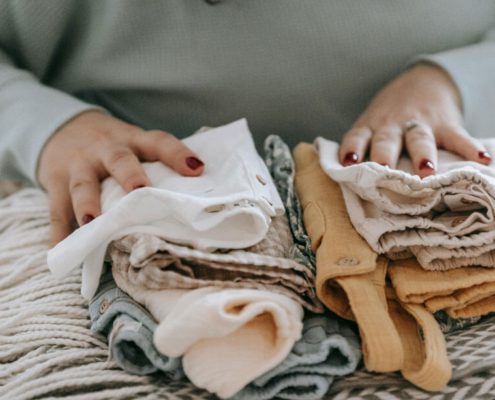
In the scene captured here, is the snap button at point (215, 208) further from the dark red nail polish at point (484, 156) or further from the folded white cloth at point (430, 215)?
the dark red nail polish at point (484, 156)

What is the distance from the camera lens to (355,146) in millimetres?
668

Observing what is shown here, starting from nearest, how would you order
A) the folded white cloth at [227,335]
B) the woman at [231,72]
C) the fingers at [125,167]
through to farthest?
the folded white cloth at [227,335]
the fingers at [125,167]
the woman at [231,72]

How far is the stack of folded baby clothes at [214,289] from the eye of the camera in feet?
1.50

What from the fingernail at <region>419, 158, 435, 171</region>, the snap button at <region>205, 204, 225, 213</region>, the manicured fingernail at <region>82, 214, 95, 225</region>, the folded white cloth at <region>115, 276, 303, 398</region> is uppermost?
the fingernail at <region>419, 158, 435, 171</region>

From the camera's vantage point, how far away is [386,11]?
30.9 inches

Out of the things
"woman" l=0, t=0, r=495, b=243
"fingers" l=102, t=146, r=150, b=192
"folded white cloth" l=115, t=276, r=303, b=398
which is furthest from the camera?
"woman" l=0, t=0, r=495, b=243

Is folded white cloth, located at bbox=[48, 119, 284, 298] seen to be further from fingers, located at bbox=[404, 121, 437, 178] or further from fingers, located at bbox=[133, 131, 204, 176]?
fingers, located at bbox=[404, 121, 437, 178]

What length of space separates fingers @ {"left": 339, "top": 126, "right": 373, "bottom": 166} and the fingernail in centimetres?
7

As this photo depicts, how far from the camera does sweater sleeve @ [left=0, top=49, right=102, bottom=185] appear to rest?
0.74 m

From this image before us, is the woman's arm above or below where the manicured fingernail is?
above

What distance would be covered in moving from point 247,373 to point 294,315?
0.19ft

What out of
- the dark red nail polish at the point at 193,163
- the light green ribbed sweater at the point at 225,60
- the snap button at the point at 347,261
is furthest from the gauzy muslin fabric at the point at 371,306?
the light green ribbed sweater at the point at 225,60

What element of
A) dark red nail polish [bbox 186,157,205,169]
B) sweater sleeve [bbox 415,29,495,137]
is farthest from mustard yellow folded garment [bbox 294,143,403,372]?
sweater sleeve [bbox 415,29,495,137]

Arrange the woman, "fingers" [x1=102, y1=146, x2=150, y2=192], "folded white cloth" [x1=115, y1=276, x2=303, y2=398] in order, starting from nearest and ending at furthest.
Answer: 1. "folded white cloth" [x1=115, y1=276, x2=303, y2=398]
2. "fingers" [x1=102, y1=146, x2=150, y2=192]
3. the woman
